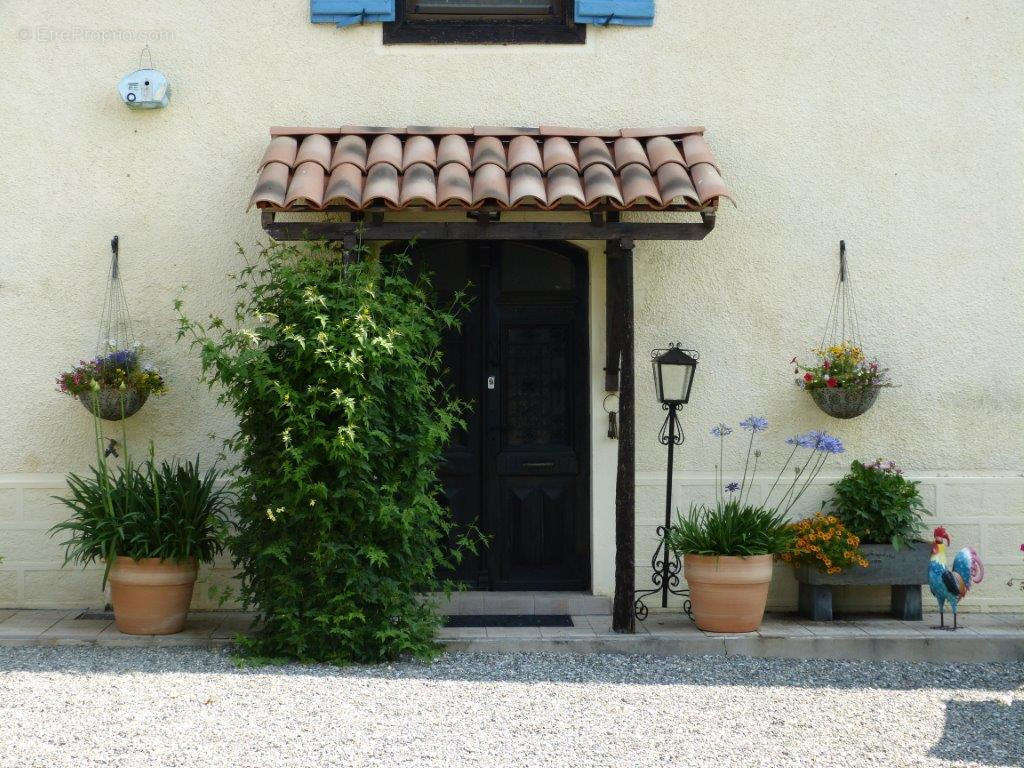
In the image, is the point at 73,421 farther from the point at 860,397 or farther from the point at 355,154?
the point at 860,397

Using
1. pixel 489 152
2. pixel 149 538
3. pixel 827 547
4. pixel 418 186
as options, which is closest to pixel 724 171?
pixel 489 152

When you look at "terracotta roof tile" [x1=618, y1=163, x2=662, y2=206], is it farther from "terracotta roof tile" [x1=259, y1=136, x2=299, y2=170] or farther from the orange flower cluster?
the orange flower cluster

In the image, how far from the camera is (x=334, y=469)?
20.3 feet

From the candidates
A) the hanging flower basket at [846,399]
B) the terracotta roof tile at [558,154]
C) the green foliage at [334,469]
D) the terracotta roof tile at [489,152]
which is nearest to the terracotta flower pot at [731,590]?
the hanging flower basket at [846,399]

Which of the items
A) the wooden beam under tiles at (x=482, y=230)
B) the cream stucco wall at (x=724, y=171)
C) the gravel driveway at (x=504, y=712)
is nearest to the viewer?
the gravel driveway at (x=504, y=712)

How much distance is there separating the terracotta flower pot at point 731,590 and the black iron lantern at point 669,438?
0.41 m

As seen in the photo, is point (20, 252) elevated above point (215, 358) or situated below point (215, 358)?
above

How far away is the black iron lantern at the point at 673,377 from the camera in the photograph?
7109mm

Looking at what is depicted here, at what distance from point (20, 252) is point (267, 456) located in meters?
2.44

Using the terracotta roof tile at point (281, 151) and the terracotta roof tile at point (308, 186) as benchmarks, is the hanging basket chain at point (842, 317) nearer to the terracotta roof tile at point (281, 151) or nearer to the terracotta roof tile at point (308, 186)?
the terracotta roof tile at point (308, 186)

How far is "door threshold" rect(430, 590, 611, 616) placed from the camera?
23.7 feet

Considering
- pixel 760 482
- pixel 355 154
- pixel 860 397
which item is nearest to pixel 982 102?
pixel 860 397

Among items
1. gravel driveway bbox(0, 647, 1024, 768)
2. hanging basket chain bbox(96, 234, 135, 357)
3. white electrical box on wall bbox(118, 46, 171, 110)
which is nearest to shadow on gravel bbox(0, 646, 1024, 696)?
gravel driveway bbox(0, 647, 1024, 768)

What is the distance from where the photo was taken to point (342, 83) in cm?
740
